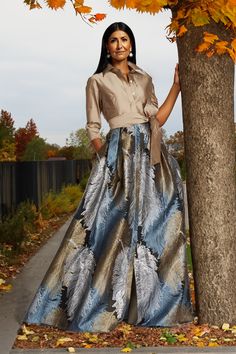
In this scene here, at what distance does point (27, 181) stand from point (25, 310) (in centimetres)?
863

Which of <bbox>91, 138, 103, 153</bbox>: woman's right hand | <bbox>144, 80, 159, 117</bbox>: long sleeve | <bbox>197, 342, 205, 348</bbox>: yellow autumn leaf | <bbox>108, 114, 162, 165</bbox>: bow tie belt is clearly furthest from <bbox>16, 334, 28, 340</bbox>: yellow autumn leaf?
<bbox>144, 80, 159, 117</bbox>: long sleeve

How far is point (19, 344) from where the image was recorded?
5.21m

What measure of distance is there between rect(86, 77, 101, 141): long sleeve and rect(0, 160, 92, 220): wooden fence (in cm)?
679

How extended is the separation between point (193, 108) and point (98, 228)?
1.07m

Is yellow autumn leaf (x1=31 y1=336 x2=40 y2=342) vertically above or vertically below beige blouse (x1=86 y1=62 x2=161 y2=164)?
below

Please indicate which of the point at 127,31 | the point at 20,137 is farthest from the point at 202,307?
the point at 20,137

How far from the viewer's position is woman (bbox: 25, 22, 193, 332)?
17.6ft

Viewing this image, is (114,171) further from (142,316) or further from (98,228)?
(142,316)

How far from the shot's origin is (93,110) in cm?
548

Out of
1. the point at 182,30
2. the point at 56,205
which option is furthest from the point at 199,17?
the point at 56,205

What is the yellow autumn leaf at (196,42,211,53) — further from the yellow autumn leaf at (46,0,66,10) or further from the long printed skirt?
the yellow autumn leaf at (46,0,66,10)

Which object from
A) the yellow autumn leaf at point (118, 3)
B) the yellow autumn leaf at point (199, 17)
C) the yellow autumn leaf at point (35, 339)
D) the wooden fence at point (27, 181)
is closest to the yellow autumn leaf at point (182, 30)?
the yellow autumn leaf at point (199, 17)

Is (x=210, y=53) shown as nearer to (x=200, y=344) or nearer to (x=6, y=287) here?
(x=200, y=344)

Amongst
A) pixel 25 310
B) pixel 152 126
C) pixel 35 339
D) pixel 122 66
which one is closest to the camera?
pixel 35 339
